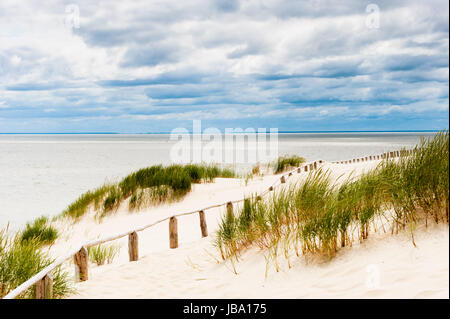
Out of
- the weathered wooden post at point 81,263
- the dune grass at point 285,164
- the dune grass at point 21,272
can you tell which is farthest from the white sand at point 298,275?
the dune grass at point 285,164

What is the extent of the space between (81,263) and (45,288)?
4.30ft

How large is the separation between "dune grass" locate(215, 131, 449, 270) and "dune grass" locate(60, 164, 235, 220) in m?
8.54

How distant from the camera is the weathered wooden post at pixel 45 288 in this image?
182 inches

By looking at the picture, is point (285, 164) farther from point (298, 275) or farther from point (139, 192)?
point (298, 275)

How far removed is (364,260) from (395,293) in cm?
81

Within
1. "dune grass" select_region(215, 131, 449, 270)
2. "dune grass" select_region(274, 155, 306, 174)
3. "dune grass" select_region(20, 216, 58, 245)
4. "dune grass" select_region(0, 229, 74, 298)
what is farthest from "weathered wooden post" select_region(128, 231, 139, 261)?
"dune grass" select_region(274, 155, 306, 174)

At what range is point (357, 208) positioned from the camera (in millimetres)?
5016

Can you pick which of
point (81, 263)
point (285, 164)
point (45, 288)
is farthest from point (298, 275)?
point (285, 164)
